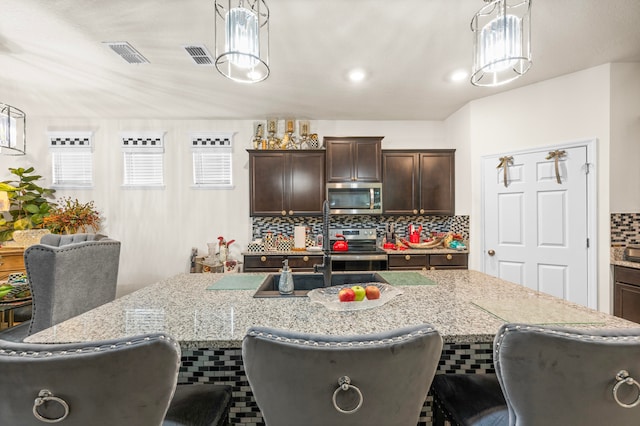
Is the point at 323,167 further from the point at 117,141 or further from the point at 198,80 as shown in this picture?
the point at 117,141

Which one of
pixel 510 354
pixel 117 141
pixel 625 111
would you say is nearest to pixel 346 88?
pixel 625 111

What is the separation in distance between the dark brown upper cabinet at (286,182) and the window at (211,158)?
2.09ft

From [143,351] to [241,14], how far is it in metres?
1.41

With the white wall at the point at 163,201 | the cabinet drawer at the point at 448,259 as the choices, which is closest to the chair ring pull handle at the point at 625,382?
the cabinet drawer at the point at 448,259

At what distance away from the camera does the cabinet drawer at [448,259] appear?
366 centimetres

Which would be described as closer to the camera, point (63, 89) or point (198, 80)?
point (198, 80)

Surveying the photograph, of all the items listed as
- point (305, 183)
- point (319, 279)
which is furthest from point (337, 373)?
point (305, 183)

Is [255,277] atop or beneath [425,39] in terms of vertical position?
beneath

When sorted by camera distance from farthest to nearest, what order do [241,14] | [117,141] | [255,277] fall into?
[117,141]
[255,277]
[241,14]

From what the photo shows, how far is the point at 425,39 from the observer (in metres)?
2.37

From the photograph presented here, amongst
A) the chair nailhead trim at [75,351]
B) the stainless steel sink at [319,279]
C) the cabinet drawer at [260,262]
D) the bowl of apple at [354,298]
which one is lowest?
the cabinet drawer at [260,262]

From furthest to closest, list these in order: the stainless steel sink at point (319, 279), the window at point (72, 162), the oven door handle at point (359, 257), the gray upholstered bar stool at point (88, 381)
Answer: the window at point (72, 162)
the oven door handle at point (359, 257)
the stainless steel sink at point (319, 279)
the gray upholstered bar stool at point (88, 381)

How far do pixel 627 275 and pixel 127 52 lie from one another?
193 inches

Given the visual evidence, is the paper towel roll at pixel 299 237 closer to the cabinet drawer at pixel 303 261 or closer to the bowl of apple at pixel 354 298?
the cabinet drawer at pixel 303 261
